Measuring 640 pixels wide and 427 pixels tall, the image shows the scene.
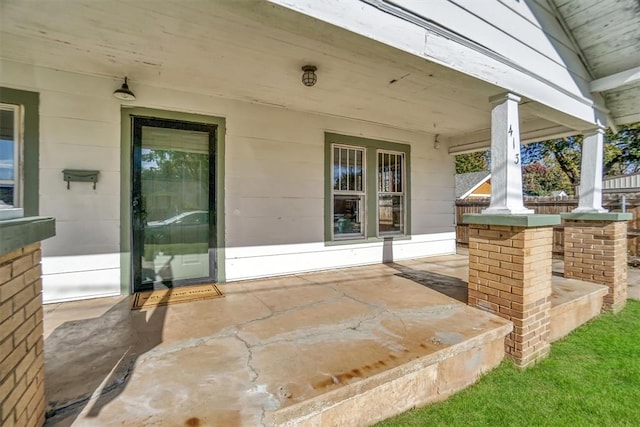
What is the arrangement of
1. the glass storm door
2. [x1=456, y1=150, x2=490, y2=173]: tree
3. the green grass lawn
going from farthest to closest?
[x1=456, y1=150, x2=490, y2=173]: tree
the glass storm door
the green grass lawn

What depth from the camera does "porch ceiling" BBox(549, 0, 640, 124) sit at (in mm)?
3145

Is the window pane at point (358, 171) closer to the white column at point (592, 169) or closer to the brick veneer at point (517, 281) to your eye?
the brick veneer at point (517, 281)

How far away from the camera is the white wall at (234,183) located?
10.1 feet

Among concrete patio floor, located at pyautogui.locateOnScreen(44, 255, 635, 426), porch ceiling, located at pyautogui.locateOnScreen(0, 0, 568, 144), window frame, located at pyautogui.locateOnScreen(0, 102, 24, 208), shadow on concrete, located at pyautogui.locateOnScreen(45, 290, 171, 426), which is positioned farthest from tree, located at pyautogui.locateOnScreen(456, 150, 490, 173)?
window frame, located at pyautogui.locateOnScreen(0, 102, 24, 208)

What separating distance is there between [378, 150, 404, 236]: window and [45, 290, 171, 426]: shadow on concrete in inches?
144

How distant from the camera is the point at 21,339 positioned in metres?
1.26

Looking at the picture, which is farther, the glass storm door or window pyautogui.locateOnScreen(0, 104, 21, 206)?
the glass storm door

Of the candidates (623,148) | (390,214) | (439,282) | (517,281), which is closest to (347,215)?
(390,214)

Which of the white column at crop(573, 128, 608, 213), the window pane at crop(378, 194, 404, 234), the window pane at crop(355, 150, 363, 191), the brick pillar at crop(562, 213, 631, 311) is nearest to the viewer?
the brick pillar at crop(562, 213, 631, 311)

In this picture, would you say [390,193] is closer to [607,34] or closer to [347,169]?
[347,169]

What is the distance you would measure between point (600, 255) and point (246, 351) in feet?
15.0

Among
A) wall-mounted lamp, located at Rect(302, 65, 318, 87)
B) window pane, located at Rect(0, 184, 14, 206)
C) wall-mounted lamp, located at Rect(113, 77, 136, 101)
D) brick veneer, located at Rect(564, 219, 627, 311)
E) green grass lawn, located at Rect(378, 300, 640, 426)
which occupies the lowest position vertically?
green grass lawn, located at Rect(378, 300, 640, 426)

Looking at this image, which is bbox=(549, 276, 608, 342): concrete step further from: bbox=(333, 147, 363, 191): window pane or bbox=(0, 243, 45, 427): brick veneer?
bbox=(0, 243, 45, 427): brick veneer

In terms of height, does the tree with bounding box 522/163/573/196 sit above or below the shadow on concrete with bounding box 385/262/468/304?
above
